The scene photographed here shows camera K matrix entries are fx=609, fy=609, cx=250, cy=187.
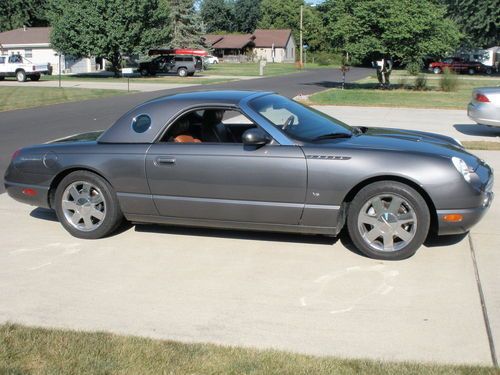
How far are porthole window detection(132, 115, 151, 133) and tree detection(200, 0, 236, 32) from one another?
383ft

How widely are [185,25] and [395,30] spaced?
44.7 metres

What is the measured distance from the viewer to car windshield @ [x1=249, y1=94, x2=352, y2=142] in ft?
18.9

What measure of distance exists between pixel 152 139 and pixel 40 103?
2002 centimetres

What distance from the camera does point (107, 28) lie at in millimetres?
45469

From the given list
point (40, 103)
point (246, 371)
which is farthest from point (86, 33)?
point (246, 371)

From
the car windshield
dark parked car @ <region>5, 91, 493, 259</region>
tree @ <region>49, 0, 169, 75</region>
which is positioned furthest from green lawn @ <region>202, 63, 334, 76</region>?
dark parked car @ <region>5, 91, 493, 259</region>

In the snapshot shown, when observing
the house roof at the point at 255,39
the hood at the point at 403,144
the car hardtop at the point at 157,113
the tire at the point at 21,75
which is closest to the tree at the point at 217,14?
the house roof at the point at 255,39

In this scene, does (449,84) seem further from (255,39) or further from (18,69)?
(255,39)

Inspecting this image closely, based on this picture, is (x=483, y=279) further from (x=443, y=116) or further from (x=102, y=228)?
(x=443, y=116)

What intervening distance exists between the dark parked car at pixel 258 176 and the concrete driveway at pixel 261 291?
11.3 inches

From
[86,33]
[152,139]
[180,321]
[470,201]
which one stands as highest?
[86,33]

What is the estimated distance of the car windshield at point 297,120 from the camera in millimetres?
5766

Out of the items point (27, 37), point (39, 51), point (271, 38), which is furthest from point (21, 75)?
point (271, 38)

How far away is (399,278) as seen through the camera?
5012 millimetres
